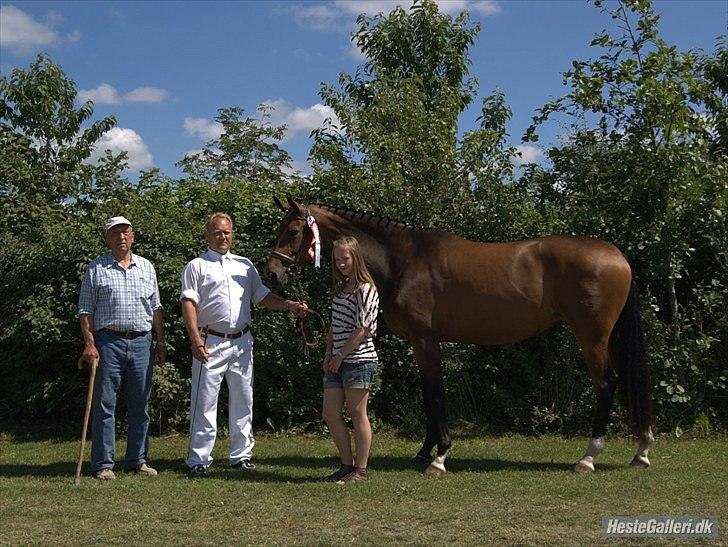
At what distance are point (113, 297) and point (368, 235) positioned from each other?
2.21 m

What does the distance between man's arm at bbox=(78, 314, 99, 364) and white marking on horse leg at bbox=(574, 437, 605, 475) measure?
4063mm

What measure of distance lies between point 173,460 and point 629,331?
4.25 metres

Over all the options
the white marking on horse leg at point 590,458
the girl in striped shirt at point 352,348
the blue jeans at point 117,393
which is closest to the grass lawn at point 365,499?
the white marking on horse leg at point 590,458

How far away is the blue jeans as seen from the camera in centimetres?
627

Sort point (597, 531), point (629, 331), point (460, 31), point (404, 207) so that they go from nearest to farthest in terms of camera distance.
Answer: point (597, 531) → point (629, 331) → point (404, 207) → point (460, 31)

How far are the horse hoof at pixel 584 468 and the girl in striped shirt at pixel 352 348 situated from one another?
181cm

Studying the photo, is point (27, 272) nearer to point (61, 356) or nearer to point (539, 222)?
point (61, 356)

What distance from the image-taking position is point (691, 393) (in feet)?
26.9

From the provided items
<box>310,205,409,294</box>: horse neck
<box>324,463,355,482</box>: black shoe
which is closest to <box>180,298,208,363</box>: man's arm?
<box>310,205,409,294</box>: horse neck

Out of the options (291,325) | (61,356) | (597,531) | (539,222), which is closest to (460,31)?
(539,222)

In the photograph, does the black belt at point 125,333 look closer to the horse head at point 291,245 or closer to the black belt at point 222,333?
the black belt at point 222,333

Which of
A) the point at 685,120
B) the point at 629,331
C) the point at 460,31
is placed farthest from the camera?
the point at 460,31

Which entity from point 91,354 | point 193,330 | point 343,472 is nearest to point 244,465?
point 343,472

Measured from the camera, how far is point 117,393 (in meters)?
6.37
